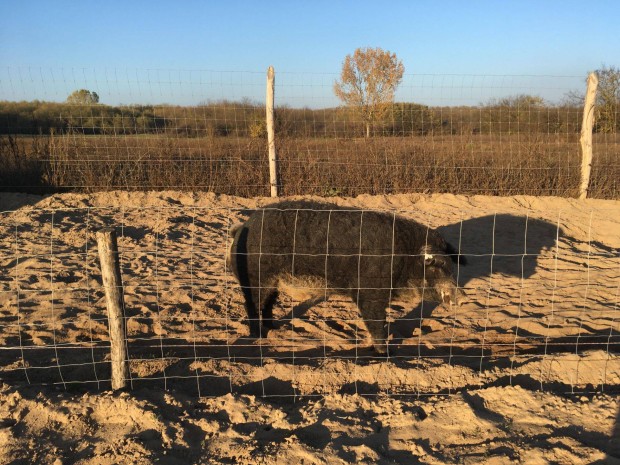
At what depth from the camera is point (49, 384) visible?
4.39m

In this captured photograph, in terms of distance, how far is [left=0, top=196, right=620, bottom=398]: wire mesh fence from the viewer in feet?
14.9

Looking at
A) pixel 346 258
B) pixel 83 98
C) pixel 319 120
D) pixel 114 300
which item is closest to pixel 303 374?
pixel 346 258

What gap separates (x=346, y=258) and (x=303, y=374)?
1.42 metres

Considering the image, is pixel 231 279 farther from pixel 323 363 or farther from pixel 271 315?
pixel 323 363

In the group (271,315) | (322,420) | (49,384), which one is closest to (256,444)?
(322,420)

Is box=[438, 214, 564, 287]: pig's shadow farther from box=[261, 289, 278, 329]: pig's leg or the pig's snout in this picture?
box=[261, 289, 278, 329]: pig's leg

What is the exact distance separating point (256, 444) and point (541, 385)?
2601 millimetres

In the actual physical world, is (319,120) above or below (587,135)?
above

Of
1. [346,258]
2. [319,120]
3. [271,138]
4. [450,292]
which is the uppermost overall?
[319,120]

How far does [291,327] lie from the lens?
19.9ft

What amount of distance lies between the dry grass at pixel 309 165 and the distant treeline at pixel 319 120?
243 mm

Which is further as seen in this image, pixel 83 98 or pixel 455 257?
pixel 83 98

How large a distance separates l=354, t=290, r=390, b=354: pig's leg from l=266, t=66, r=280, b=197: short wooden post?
6747 mm

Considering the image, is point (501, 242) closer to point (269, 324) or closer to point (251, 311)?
point (269, 324)
